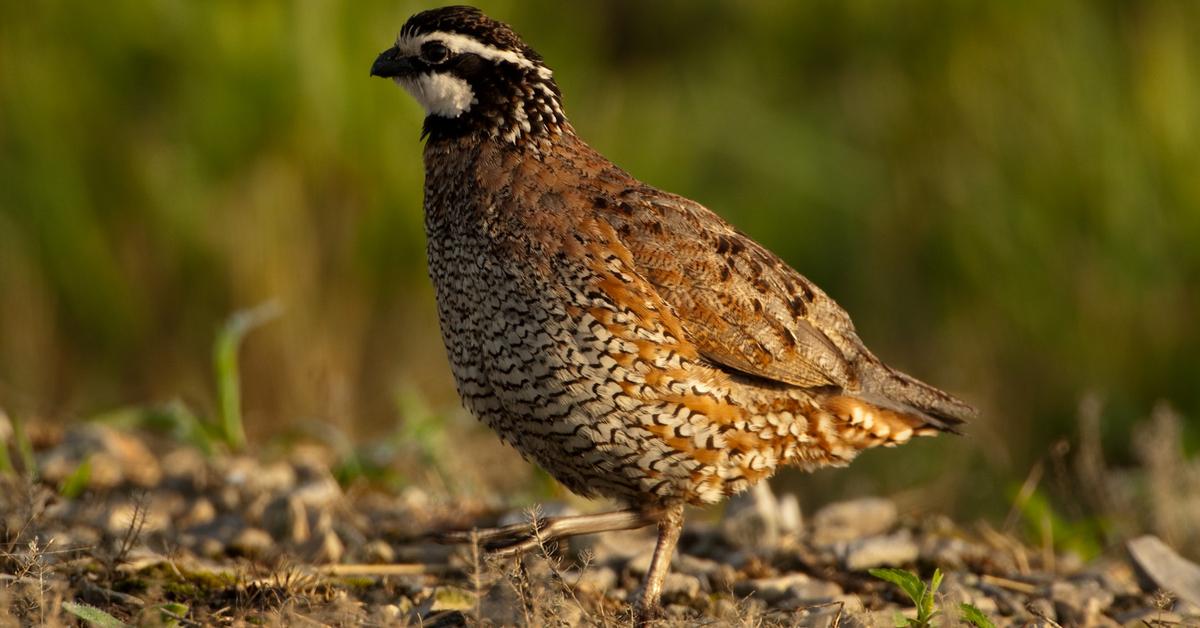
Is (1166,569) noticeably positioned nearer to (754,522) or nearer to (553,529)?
(754,522)

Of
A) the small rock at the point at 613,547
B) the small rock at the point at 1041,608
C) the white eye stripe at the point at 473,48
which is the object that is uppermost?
the white eye stripe at the point at 473,48

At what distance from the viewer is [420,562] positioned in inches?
191

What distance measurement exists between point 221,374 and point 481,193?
1842 mm

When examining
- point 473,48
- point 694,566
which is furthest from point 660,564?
point 473,48

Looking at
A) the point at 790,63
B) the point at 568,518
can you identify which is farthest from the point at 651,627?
the point at 790,63

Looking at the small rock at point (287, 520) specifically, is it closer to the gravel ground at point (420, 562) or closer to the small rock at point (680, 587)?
the gravel ground at point (420, 562)

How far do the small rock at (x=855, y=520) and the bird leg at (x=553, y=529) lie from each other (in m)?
0.93

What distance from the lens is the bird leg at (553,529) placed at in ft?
14.4

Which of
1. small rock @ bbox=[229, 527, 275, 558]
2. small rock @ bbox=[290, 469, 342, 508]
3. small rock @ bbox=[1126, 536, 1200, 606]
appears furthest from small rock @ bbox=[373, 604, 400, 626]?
small rock @ bbox=[1126, 536, 1200, 606]

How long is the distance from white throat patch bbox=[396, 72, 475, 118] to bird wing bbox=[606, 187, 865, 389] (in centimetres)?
58

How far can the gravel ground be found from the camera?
3.90 metres

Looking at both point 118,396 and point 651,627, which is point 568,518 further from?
point 118,396

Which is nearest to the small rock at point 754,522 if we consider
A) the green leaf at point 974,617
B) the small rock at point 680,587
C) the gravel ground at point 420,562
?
the gravel ground at point 420,562

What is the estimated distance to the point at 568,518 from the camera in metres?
4.51
